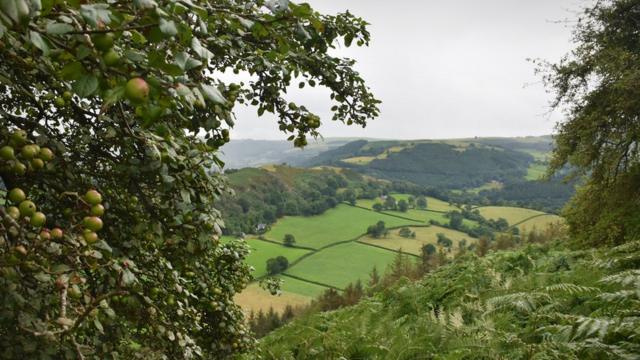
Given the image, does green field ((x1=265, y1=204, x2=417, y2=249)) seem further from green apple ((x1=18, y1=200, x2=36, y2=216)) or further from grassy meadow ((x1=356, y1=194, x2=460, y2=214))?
green apple ((x1=18, y1=200, x2=36, y2=216))

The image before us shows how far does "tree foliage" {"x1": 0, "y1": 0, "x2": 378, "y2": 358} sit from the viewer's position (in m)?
1.66

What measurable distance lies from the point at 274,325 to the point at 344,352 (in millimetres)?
44216

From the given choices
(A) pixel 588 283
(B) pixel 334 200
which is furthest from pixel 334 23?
(B) pixel 334 200

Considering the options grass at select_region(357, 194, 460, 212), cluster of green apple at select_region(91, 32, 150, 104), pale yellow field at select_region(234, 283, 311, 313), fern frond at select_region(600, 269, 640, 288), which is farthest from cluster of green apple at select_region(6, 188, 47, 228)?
grass at select_region(357, 194, 460, 212)

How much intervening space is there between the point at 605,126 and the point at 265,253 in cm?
6870

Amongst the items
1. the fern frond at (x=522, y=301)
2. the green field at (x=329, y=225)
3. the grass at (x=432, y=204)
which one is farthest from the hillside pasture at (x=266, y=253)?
the fern frond at (x=522, y=301)

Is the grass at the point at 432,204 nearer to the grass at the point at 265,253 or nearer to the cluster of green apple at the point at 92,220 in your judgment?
the grass at the point at 265,253

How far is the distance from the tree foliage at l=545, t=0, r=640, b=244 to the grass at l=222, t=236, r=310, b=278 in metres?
60.2

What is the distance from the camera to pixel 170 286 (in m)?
4.03

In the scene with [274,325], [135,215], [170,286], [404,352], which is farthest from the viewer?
[274,325]

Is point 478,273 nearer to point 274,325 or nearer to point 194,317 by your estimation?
point 194,317

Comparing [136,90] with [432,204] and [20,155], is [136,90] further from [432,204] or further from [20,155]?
[432,204]

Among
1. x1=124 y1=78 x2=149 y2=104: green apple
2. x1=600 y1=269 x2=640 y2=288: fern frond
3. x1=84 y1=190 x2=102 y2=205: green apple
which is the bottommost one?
x1=600 y1=269 x2=640 y2=288: fern frond

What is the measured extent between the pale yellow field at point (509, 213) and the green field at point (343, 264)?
160ft
